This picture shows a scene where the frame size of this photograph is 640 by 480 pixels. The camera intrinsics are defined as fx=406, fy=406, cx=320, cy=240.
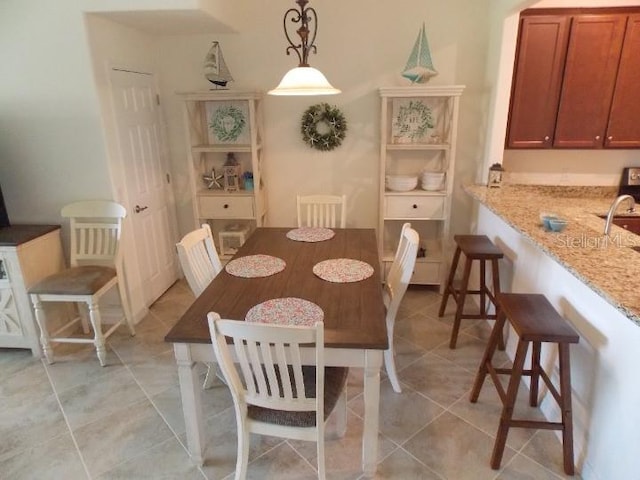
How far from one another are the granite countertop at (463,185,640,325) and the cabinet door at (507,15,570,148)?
1.48ft

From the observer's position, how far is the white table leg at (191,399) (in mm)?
1710

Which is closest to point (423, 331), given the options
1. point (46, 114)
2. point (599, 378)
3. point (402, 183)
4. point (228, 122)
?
point (402, 183)

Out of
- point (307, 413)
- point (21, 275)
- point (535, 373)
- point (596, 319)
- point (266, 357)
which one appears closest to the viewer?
point (266, 357)

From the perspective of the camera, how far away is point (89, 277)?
107 inches

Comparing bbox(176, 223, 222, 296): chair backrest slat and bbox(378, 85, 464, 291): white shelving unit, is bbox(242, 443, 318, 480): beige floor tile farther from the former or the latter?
bbox(378, 85, 464, 291): white shelving unit

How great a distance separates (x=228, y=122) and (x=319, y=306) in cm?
248

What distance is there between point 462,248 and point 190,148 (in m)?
2.38

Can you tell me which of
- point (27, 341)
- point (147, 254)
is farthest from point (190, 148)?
point (27, 341)

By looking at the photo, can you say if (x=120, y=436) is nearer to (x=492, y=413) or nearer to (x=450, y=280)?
(x=492, y=413)

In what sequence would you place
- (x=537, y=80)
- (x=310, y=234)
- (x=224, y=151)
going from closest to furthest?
(x=310, y=234), (x=537, y=80), (x=224, y=151)

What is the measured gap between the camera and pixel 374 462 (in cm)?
183

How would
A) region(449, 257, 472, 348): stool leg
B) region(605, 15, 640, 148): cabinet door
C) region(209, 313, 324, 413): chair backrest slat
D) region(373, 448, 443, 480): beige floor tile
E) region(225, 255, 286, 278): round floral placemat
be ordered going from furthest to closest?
region(605, 15, 640, 148): cabinet door < region(449, 257, 472, 348): stool leg < region(225, 255, 286, 278): round floral placemat < region(373, 448, 443, 480): beige floor tile < region(209, 313, 324, 413): chair backrest slat

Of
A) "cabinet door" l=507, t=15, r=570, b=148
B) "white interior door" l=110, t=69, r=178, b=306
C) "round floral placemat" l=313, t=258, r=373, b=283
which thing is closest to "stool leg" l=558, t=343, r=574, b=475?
"round floral placemat" l=313, t=258, r=373, b=283

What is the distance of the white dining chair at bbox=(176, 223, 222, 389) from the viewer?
2.12 meters
